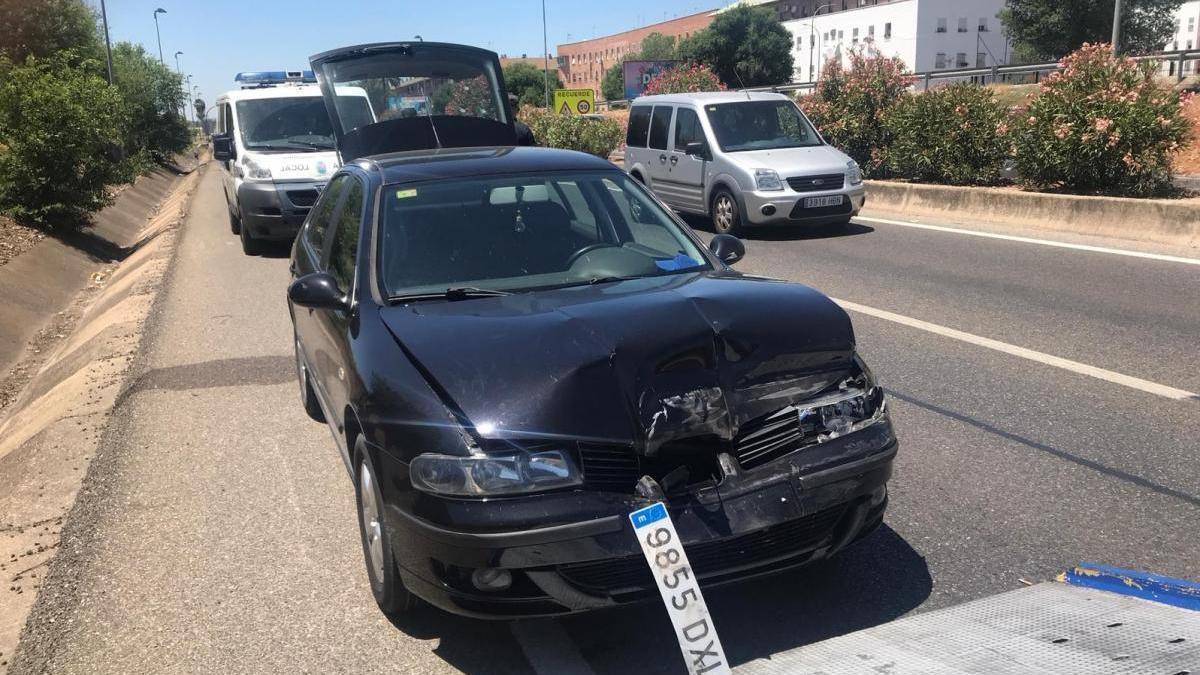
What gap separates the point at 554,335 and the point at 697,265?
4.28 feet

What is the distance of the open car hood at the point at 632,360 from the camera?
10.2ft

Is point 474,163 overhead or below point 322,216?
overhead

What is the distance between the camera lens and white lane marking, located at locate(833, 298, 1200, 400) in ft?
19.5

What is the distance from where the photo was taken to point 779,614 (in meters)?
3.56

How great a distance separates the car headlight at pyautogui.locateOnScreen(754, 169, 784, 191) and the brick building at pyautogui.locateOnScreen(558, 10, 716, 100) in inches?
4372

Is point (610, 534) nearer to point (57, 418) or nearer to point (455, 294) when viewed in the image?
point (455, 294)

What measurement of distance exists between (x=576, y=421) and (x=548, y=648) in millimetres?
880

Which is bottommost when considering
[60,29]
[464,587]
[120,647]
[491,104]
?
[120,647]

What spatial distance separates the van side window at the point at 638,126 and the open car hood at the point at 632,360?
39.8ft

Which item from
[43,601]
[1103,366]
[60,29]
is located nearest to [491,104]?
[1103,366]

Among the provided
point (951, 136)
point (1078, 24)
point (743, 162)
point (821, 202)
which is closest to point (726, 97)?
point (743, 162)

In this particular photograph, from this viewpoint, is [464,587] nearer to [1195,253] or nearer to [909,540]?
[909,540]

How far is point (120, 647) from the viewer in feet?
11.7

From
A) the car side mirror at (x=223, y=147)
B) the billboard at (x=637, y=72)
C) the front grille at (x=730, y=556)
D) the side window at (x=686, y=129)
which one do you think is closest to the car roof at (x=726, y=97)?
the side window at (x=686, y=129)
